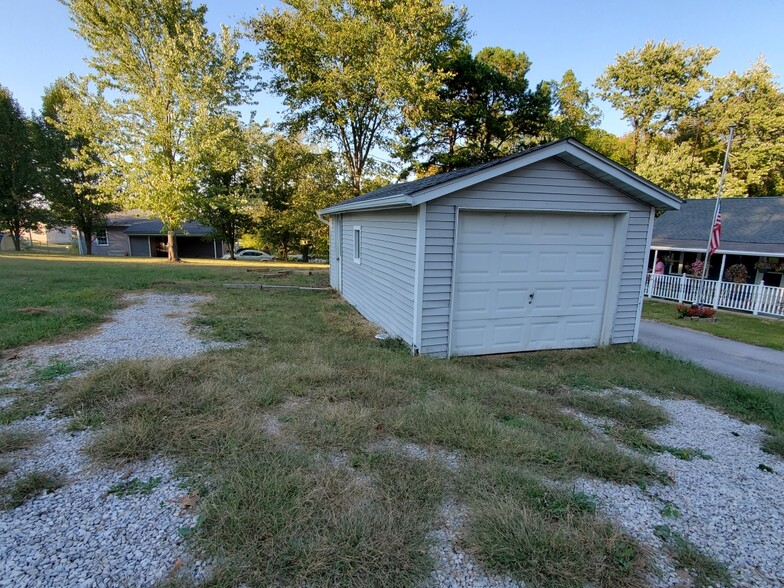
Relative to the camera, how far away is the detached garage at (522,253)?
18.6 ft

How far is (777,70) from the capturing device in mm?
22391

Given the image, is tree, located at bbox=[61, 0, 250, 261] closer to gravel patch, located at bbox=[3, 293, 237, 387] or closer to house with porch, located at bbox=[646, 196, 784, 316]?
gravel patch, located at bbox=[3, 293, 237, 387]

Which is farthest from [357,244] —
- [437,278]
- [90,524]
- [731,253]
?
[731,253]

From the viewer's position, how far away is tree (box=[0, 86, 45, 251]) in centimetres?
2462

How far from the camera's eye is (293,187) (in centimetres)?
2672

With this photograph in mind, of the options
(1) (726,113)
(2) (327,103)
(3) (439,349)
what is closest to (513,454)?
(3) (439,349)

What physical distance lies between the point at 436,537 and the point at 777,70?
107 ft

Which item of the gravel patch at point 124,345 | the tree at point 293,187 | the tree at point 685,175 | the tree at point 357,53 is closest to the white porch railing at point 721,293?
the tree at point 685,175

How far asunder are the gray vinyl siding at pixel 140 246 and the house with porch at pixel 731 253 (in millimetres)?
34578

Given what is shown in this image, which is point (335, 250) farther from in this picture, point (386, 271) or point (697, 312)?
point (697, 312)

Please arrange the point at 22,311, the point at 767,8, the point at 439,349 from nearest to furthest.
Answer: the point at 439,349
the point at 22,311
the point at 767,8

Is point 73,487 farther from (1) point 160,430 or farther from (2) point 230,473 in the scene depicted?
(2) point 230,473

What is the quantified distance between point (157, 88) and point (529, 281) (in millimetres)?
19954

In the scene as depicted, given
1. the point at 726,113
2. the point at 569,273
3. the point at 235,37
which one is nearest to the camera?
the point at 569,273
